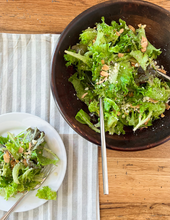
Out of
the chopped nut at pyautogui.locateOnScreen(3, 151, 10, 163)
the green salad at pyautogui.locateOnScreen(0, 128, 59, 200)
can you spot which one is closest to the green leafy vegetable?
the green salad at pyautogui.locateOnScreen(0, 128, 59, 200)

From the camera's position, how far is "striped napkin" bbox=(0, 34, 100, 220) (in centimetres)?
123

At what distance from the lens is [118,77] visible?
0.89 metres

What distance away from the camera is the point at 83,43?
95 cm

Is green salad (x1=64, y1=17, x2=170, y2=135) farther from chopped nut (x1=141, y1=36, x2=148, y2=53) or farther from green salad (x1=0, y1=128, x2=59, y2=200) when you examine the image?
green salad (x1=0, y1=128, x2=59, y2=200)

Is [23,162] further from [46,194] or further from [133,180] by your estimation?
Answer: [133,180]

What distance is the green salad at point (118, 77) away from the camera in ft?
2.92

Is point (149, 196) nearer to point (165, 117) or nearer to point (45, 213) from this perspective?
point (165, 117)

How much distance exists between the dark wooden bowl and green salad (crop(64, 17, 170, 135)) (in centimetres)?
3

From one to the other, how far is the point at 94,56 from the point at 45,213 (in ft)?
3.38

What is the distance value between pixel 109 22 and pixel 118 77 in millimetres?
321

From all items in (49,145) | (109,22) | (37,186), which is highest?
(109,22)

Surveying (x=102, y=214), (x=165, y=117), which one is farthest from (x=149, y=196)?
(x=165, y=117)

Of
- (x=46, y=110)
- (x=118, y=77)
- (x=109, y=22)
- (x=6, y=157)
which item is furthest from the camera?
(x=46, y=110)

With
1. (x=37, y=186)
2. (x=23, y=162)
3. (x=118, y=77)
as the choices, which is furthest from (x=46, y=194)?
(x=118, y=77)
